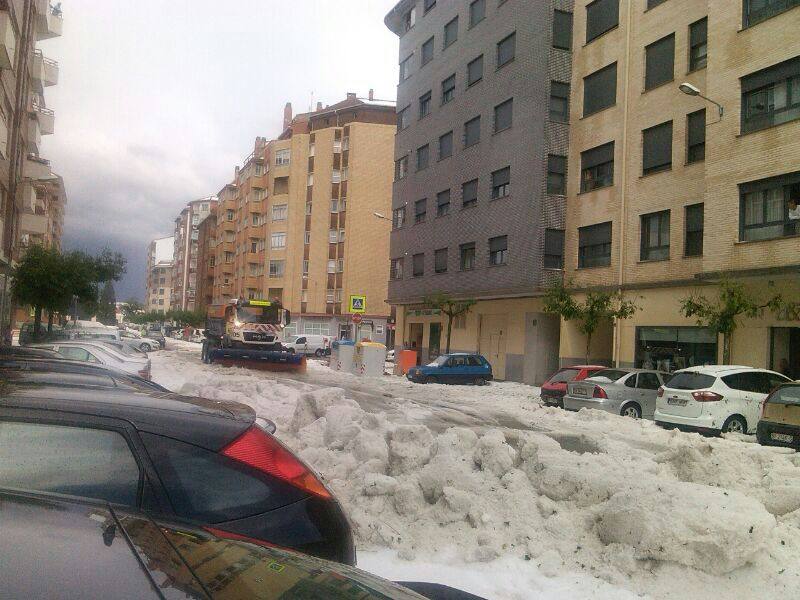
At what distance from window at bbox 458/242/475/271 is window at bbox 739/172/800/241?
15.5 m

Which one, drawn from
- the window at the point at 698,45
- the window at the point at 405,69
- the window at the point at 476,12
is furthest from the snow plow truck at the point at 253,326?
the window at the point at 405,69

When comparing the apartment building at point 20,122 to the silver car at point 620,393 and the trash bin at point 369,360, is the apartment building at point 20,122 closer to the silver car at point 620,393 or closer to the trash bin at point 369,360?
the trash bin at point 369,360

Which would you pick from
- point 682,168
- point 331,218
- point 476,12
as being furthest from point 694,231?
point 331,218

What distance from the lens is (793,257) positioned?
19.1m

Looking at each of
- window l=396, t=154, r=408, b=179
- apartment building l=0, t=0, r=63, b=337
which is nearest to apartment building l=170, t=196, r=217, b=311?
apartment building l=0, t=0, r=63, b=337

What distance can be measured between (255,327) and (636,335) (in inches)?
634

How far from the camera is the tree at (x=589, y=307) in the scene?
25.5 meters

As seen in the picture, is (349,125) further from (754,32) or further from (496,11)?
(754,32)

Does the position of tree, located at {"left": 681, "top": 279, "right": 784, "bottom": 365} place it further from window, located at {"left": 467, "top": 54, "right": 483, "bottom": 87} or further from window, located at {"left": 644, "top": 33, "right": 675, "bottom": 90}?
window, located at {"left": 467, "top": 54, "right": 483, "bottom": 87}

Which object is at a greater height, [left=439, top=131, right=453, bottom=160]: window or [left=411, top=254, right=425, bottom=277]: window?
[left=439, top=131, right=453, bottom=160]: window

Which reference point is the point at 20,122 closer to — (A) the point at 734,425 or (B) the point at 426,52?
(B) the point at 426,52

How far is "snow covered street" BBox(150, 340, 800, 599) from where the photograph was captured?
4.82 metres

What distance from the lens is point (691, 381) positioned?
15539mm

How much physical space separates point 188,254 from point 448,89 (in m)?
101
